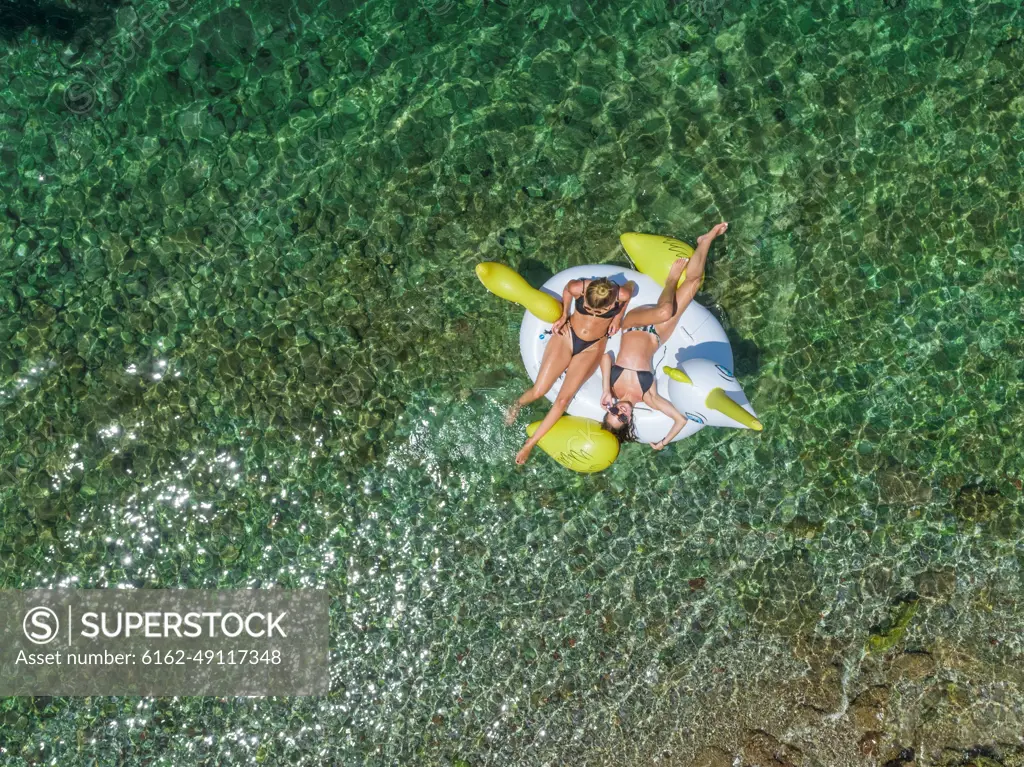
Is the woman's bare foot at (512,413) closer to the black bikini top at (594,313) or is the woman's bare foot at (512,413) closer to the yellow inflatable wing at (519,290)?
the yellow inflatable wing at (519,290)

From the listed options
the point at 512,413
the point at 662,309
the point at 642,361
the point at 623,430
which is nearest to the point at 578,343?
the point at 642,361

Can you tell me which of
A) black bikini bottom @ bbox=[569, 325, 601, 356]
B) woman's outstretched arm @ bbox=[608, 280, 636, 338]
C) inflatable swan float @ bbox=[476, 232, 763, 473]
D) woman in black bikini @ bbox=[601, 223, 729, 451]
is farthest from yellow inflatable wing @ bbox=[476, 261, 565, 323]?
woman in black bikini @ bbox=[601, 223, 729, 451]

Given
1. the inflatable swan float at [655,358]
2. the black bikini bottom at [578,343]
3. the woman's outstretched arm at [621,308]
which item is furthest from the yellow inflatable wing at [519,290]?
the woman's outstretched arm at [621,308]

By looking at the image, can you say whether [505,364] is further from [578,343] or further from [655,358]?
[655,358]

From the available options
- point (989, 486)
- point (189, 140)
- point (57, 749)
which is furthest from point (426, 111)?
point (57, 749)

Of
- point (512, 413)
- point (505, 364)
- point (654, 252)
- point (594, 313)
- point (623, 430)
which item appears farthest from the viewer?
point (505, 364)

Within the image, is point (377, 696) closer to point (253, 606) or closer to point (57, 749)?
point (253, 606)
